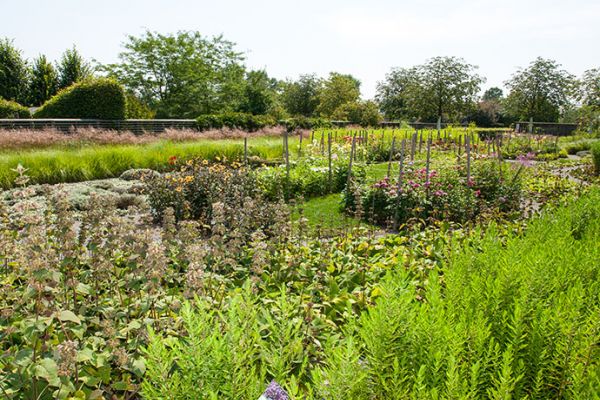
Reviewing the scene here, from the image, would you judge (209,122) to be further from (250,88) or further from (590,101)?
(590,101)

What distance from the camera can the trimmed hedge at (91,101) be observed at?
19953 mm

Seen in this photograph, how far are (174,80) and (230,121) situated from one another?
51.3ft

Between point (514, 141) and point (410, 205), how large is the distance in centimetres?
1765

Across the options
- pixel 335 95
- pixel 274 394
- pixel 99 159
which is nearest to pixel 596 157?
pixel 99 159

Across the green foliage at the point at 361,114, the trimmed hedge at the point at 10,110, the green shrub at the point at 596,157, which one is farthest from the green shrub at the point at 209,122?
the green shrub at the point at 596,157

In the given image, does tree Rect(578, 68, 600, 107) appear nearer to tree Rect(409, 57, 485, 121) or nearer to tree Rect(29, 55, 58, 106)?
tree Rect(409, 57, 485, 121)

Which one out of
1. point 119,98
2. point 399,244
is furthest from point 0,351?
point 119,98

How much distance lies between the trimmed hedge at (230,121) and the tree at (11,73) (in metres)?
16.0

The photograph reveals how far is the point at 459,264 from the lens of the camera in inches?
101

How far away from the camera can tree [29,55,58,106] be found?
30203 mm

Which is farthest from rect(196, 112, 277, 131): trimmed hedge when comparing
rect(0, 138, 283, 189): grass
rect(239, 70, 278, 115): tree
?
rect(239, 70, 278, 115): tree

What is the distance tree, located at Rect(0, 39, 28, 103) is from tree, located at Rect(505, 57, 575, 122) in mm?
42815

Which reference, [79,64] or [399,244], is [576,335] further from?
[79,64]

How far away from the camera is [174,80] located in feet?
113
